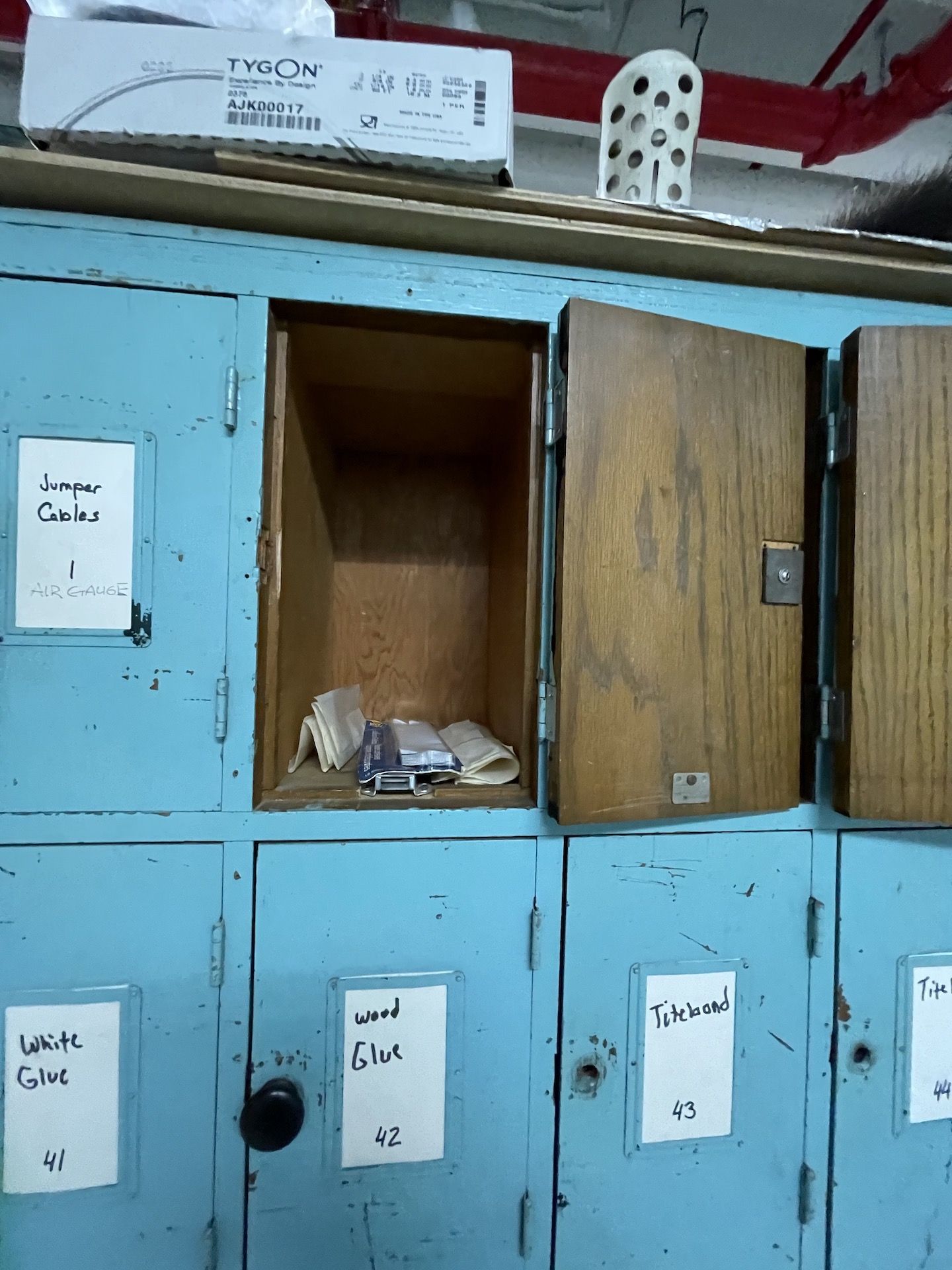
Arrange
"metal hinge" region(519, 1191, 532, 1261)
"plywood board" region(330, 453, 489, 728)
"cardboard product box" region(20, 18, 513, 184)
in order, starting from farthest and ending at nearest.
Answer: "plywood board" region(330, 453, 489, 728), "metal hinge" region(519, 1191, 532, 1261), "cardboard product box" region(20, 18, 513, 184)

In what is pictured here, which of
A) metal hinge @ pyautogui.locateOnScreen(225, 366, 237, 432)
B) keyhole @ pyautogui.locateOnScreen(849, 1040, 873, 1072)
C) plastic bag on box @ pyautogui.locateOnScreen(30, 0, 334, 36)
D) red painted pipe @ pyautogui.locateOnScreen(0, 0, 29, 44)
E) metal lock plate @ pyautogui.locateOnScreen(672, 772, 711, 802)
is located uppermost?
red painted pipe @ pyautogui.locateOnScreen(0, 0, 29, 44)

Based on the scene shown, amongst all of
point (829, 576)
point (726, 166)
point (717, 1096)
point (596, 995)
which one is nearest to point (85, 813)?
point (596, 995)

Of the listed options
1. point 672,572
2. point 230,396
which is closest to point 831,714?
point 672,572

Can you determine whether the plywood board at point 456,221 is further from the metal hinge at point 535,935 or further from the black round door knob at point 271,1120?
the black round door knob at point 271,1120

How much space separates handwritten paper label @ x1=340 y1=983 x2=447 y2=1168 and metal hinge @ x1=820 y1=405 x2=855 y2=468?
874 millimetres

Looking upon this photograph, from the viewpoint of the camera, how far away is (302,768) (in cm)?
81

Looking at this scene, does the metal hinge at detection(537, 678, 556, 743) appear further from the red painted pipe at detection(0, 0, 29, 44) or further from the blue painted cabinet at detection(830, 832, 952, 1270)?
the red painted pipe at detection(0, 0, 29, 44)

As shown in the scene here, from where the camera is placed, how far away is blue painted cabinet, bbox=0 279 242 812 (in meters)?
0.62

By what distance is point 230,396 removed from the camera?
2.10 feet

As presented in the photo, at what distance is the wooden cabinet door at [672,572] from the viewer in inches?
25.1

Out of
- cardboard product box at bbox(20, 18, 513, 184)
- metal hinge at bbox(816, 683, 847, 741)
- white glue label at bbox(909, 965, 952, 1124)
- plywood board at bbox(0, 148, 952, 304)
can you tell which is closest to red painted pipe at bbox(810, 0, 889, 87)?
plywood board at bbox(0, 148, 952, 304)

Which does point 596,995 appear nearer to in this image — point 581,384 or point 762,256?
point 581,384

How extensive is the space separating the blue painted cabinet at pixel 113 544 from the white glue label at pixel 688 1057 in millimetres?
633

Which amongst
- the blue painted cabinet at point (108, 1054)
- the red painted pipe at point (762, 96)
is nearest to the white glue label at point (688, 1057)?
the blue painted cabinet at point (108, 1054)
